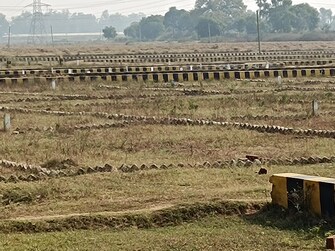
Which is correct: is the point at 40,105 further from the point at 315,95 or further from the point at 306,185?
the point at 306,185

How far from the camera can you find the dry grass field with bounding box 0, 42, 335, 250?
8547mm

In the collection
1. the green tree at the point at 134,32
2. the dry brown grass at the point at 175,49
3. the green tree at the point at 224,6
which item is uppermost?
the green tree at the point at 224,6

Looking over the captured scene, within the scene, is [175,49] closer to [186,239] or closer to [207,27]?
[207,27]

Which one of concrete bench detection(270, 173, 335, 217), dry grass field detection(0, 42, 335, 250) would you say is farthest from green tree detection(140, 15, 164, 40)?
concrete bench detection(270, 173, 335, 217)

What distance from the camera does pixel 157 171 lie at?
12008mm

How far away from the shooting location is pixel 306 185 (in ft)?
29.5

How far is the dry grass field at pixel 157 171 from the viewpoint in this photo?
8.55 m

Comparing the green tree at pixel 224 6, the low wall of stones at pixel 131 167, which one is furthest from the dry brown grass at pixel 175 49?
the green tree at pixel 224 6

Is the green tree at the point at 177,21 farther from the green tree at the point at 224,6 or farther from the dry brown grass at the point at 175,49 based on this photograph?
the dry brown grass at the point at 175,49

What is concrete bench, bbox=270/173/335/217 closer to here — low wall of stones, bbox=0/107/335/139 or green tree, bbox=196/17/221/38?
low wall of stones, bbox=0/107/335/139

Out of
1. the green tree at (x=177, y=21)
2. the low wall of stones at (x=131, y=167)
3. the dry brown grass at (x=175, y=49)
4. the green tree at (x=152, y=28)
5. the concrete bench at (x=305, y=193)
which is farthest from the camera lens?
the green tree at (x=152, y=28)

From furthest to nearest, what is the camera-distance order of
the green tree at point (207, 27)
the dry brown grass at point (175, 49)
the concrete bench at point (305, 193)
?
the green tree at point (207, 27) → the dry brown grass at point (175, 49) → the concrete bench at point (305, 193)

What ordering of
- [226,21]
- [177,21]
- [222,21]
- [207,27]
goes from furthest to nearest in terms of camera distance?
[177,21] → [226,21] → [222,21] → [207,27]

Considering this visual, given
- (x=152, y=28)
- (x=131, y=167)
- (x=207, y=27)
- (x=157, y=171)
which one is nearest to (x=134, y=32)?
(x=152, y=28)
